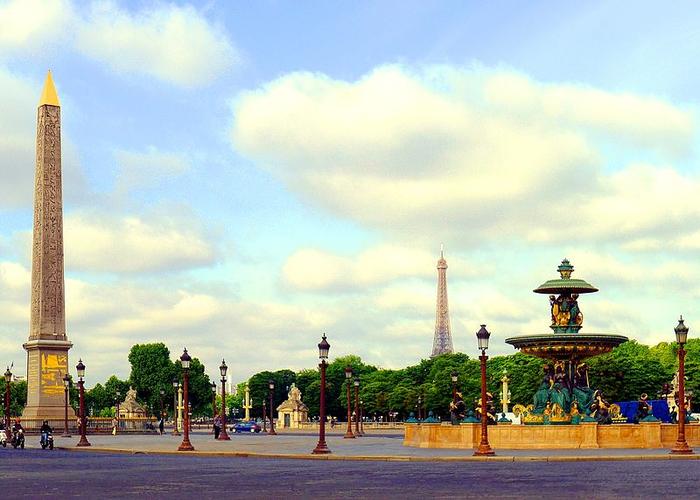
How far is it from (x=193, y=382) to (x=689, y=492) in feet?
430

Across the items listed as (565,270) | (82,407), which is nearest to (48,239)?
(82,407)

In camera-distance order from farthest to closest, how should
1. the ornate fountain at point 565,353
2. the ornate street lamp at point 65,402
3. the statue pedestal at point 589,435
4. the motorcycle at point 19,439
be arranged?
the ornate street lamp at point 65,402
the motorcycle at point 19,439
the ornate fountain at point 565,353
the statue pedestal at point 589,435

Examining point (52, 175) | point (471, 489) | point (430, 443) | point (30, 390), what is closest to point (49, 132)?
point (52, 175)

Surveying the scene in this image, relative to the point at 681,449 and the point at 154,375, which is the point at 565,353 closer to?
the point at 681,449

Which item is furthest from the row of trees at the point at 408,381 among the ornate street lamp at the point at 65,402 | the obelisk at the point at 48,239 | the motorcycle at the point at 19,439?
the motorcycle at the point at 19,439

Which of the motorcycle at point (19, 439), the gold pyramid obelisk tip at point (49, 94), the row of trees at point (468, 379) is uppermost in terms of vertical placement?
the gold pyramid obelisk tip at point (49, 94)

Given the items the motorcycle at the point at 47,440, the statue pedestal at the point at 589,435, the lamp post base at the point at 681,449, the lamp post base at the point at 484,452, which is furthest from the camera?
the motorcycle at the point at 47,440

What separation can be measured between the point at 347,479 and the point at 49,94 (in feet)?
191

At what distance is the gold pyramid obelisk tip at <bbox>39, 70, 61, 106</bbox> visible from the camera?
258ft

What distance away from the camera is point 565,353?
48.1 meters

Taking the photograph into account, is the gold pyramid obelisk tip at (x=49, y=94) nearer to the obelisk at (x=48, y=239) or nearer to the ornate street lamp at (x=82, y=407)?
the obelisk at (x=48, y=239)

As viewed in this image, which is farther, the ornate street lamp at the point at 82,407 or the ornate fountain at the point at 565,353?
the ornate street lamp at the point at 82,407

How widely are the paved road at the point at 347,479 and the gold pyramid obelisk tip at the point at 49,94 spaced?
147 feet

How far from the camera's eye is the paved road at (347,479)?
22047 mm
